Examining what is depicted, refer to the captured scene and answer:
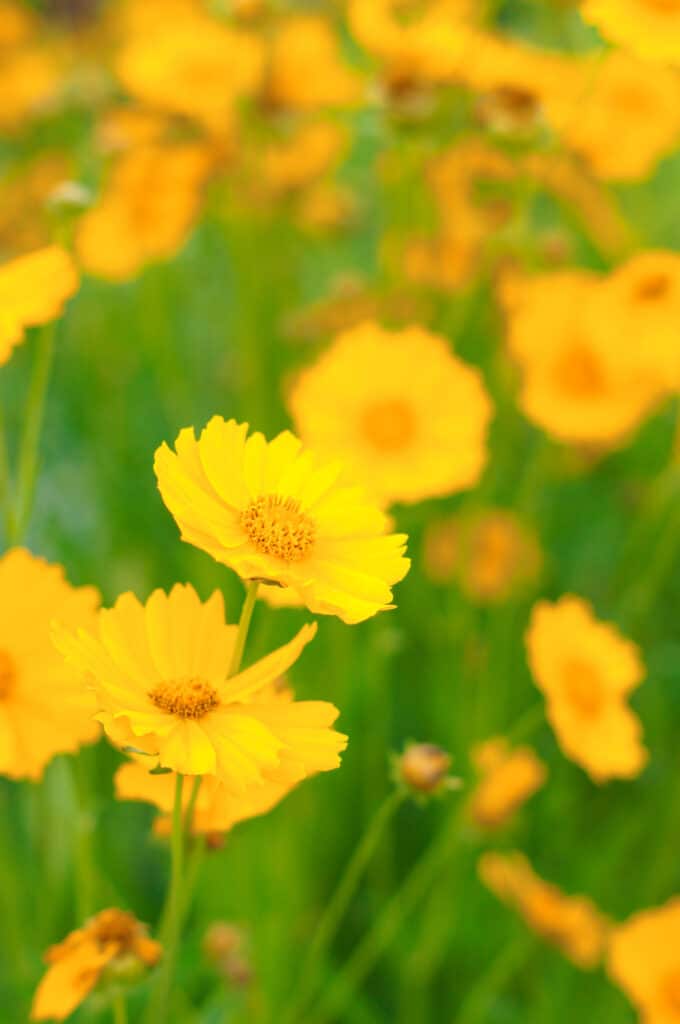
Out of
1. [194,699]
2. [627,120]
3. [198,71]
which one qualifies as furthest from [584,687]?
[198,71]

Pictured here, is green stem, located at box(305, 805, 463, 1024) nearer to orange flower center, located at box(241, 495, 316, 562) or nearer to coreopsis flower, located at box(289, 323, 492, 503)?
coreopsis flower, located at box(289, 323, 492, 503)

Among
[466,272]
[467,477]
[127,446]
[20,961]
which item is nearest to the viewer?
[20,961]

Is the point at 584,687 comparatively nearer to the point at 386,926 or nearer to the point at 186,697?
Answer: the point at 386,926

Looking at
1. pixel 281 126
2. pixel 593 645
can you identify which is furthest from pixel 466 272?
pixel 593 645

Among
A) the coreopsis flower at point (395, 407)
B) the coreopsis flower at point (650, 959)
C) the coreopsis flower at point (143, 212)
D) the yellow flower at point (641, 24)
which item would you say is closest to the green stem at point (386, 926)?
the coreopsis flower at point (650, 959)

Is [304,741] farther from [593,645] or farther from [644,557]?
[644,557]

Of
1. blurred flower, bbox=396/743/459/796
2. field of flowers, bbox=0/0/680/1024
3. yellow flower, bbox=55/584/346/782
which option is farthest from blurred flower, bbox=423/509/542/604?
yellow flower, bbox=55/584/346/782
